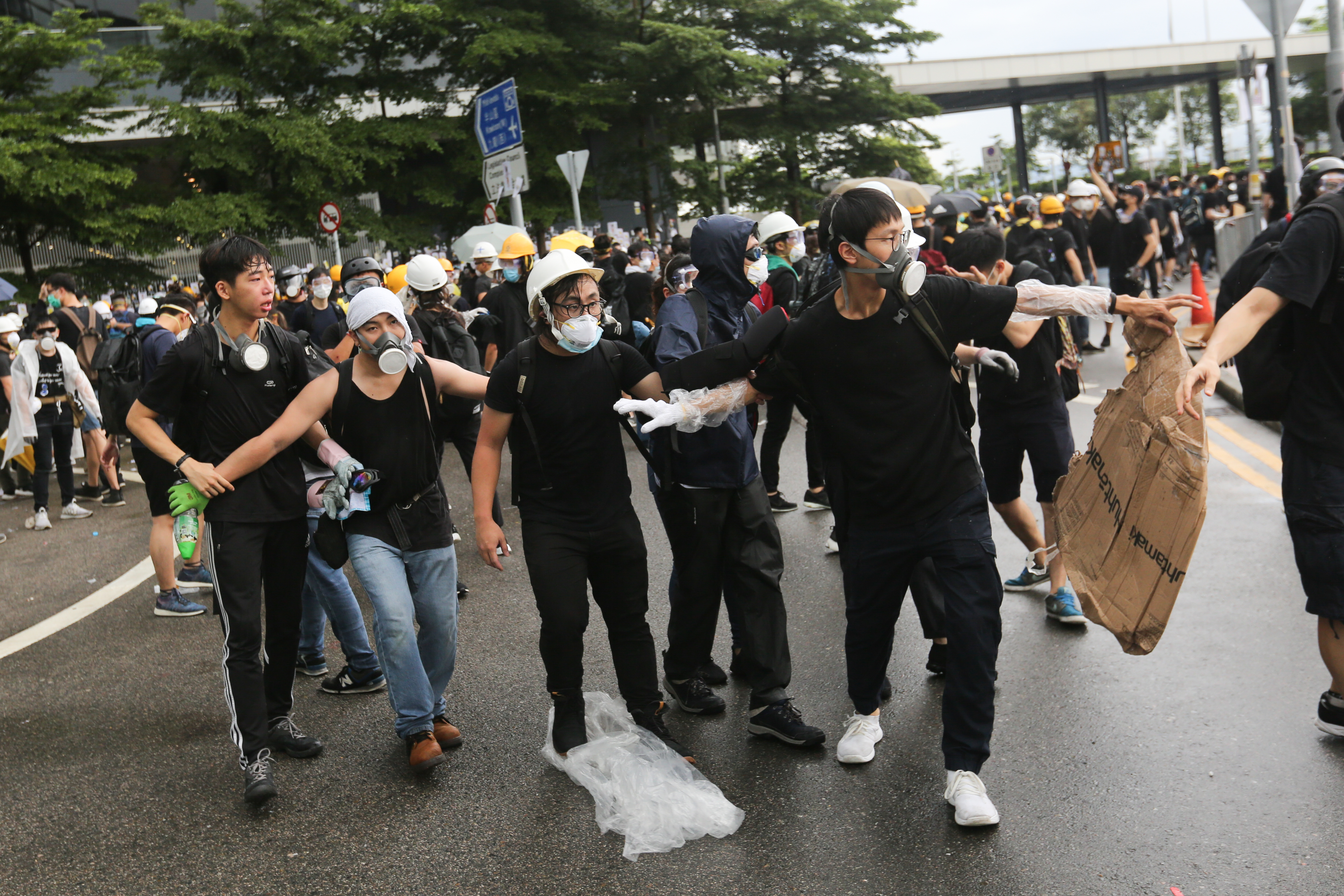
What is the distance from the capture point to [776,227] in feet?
25.5

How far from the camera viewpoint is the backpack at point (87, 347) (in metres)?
12.9

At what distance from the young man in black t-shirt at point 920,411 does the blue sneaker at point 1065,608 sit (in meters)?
1.82

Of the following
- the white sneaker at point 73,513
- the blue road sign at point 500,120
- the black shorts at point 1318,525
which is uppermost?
the blue road sign at point 500,120

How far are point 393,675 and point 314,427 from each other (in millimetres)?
1039

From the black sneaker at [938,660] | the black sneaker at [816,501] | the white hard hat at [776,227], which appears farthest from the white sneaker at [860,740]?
the black sneaker at [816,501]

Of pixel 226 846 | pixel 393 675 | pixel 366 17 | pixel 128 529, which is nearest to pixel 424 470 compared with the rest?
pixel 393 675

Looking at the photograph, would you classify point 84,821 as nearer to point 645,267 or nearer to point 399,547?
point 399,547

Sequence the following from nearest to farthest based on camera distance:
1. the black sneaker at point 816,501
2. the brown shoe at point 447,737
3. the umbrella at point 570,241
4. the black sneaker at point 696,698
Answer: the brown shoe at point 447,737, the black sneaker at point 696,698, the black sneaker at point 816,501, the umbrella at point 570,241

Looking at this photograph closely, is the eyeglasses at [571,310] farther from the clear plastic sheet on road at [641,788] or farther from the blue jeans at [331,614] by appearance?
the blue jeans at [331,614]

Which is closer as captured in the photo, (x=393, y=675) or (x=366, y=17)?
(x=393, y=675)

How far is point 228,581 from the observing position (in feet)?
15.1

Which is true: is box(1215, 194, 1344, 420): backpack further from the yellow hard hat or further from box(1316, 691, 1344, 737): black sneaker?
the yellow hard hat

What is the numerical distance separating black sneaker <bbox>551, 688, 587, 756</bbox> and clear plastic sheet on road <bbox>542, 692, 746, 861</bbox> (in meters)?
0.04

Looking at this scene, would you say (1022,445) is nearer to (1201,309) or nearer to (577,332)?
(1201,309)
